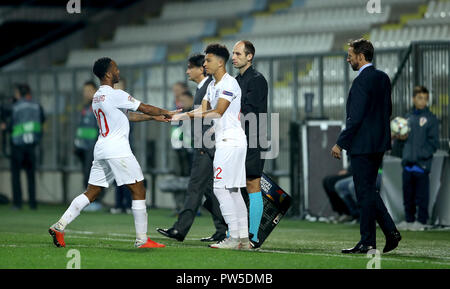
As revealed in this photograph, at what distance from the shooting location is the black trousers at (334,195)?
502 inches

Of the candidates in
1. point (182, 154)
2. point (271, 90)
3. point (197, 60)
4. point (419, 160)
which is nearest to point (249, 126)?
point (197, 60)

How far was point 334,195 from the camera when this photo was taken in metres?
12.8

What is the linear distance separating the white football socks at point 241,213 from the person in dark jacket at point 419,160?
3.93 meters

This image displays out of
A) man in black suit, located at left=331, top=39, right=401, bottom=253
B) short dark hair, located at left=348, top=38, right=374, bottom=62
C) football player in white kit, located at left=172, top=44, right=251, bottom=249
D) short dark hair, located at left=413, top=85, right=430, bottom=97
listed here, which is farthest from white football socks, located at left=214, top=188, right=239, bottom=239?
short dark hair, located at left=413, top=85, right=430, bottom=97

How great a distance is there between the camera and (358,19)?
19.5 meters

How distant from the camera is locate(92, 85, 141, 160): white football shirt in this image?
8398 mm

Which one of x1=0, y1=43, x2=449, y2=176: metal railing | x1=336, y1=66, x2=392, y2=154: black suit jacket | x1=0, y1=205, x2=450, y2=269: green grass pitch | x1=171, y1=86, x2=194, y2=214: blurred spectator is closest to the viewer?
x1=0, y1=205, x2=450, y2=269: green grass pitch

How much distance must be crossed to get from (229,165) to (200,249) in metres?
0.88

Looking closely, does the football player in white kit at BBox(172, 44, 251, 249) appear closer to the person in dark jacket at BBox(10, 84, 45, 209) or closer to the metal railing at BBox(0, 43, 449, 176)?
the metal railing at BBox(0, 43, 449, 176)

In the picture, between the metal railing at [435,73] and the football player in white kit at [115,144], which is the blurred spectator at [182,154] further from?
the football player in white kit at [115,144]

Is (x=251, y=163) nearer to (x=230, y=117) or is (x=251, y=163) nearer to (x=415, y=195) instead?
(x=230, y=117)

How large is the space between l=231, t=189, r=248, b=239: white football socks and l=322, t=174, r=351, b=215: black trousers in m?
4.49

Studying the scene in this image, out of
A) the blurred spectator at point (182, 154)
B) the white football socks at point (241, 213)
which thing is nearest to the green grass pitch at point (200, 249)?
the white football socks at point (241, 213)
